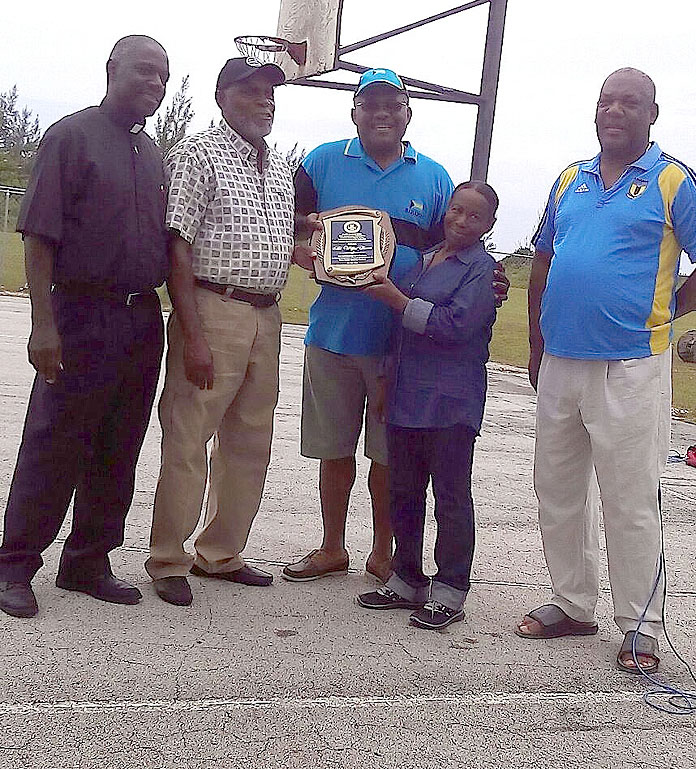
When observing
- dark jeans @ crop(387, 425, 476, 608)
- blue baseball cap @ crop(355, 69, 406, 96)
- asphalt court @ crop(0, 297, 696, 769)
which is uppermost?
blue baseball cap @ crop(355, 69, 406, 96)

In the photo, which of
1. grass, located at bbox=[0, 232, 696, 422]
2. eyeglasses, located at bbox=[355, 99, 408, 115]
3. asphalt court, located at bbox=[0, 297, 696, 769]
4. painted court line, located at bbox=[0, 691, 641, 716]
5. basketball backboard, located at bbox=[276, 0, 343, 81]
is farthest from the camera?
grass, located at bbox=[0, 232, 696, 422]

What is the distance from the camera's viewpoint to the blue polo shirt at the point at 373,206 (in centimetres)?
472

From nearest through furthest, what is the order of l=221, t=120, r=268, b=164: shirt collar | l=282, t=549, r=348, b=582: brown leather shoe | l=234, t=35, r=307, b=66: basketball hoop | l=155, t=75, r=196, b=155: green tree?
1. l=221, t=120, r=268, b=164: shirt collar
2. l=282, t=549, r=348, b=582: brown leather shoe
3. l=234, t=35, r=307, b=66: basketball hoop
4. l=155, t=75, r=196, b=155: green tree

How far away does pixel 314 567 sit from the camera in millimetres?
5070

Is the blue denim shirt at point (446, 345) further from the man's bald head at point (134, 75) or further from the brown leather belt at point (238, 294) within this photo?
the man's bald head at point (134, 75)

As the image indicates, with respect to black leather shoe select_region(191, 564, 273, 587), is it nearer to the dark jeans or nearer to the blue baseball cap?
the dark jeans

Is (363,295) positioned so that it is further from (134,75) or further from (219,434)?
(134,75)

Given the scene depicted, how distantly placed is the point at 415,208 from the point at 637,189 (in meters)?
1.05

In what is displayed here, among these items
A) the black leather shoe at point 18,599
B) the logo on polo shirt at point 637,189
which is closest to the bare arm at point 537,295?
the logo on polo shirt at point 637,189

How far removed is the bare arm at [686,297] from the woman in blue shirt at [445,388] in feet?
2.57

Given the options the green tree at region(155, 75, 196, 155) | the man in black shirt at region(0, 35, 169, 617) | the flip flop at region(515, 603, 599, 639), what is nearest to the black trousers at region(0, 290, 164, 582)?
the man in black shirt at region(0, 35, 169, 617)

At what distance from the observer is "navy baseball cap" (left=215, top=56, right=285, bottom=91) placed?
4426 mm

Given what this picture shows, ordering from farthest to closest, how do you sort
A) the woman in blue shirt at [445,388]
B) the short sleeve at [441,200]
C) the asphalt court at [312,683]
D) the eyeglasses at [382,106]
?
Answer: the short sleeve at [441,200]
the eyeglasses at [382,106]
the woman in blue shirt at [445,388]
the asphalt court at [312,683]

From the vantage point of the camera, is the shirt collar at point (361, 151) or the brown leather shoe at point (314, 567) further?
the brown leather shoe at point (314, 567)
